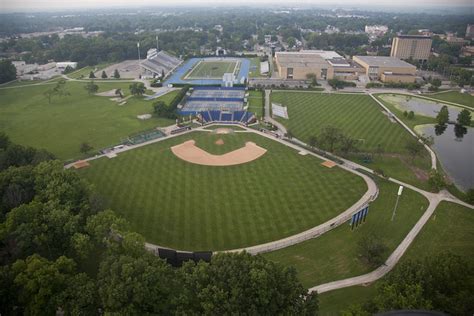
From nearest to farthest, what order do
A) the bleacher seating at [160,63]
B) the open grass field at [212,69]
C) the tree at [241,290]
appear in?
the tree at [241,290]
the open grass field at [212,69]
the bleacher seating at [160,63]

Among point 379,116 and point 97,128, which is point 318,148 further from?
point 97,128

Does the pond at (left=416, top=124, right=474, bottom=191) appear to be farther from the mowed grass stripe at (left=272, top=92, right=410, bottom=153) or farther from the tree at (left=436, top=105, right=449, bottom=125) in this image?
the mowed grass stripe at (left=272, top=92, right=410, bottom=153)

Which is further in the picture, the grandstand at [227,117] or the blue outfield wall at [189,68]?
the blue outfield wall at [189,68]

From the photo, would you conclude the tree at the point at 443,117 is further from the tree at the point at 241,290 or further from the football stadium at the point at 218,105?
the tree at the point at 241,290

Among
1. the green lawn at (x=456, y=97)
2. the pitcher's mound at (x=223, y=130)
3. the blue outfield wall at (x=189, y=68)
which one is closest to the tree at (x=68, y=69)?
the blue outfield wall at (x=189, y=68)

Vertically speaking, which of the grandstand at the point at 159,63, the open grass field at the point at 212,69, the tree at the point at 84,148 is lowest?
the tree at the point at 84,148

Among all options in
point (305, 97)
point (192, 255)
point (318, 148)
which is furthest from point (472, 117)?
point (192, 255)

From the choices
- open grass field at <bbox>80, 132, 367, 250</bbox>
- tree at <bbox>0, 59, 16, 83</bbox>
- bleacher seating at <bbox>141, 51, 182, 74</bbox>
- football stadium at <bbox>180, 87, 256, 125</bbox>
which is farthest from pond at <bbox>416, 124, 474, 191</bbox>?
tree at <bbox>0, 59, 16, 83</bbox>

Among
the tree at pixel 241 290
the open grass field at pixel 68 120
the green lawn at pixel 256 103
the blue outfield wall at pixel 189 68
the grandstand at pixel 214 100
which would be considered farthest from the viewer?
the blue outfield wall at pixel 189 68
